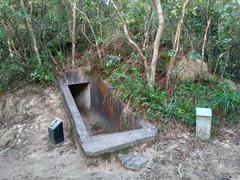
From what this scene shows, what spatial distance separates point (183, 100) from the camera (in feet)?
13.5

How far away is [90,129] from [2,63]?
6.67 ft

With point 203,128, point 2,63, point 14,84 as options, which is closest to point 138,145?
point 203,128

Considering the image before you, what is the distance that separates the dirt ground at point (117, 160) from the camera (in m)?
3.11

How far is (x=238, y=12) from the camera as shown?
14.8 feet

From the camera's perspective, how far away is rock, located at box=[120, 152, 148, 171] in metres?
3.19

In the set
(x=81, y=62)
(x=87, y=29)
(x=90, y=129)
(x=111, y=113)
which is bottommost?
(x=90, y=129)

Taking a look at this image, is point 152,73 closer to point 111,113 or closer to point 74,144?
point 111,113

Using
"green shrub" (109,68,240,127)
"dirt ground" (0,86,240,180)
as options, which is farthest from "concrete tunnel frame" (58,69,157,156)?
"green shrub" (109,68,240,127)

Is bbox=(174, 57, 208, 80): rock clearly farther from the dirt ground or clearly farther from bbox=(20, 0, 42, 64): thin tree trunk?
bbox=(20, 0, 42, 64): thin tree trunk

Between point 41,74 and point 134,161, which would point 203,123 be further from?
point 41,74

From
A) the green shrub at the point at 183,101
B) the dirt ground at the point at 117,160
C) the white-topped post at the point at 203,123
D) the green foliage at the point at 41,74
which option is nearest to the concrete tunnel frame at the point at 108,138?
the dirt ground at the point at 117,160

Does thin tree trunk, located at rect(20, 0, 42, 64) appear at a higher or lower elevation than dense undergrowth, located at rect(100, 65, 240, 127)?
higher

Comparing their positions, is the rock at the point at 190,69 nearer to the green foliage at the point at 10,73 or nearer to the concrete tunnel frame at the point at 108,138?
the concrete tunnel frame at the point at 108,138

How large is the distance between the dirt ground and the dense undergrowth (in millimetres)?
180
